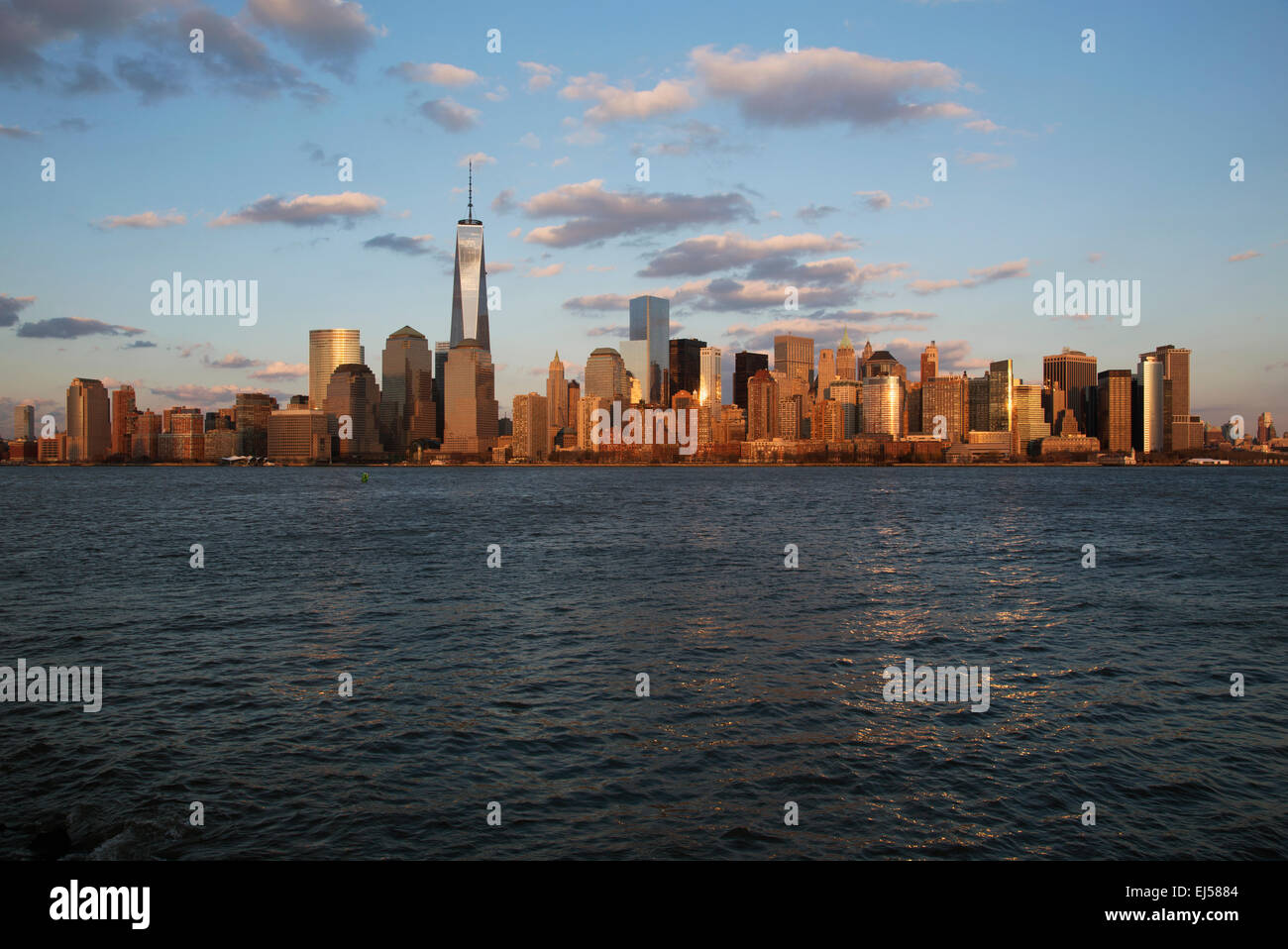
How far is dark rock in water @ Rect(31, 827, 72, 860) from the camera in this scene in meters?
15.9

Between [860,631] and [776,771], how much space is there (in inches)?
679

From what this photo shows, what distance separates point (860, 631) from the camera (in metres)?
36.1

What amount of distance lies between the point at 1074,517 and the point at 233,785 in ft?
364

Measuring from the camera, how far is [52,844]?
53.6 feet

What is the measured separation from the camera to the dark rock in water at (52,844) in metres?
15.9
